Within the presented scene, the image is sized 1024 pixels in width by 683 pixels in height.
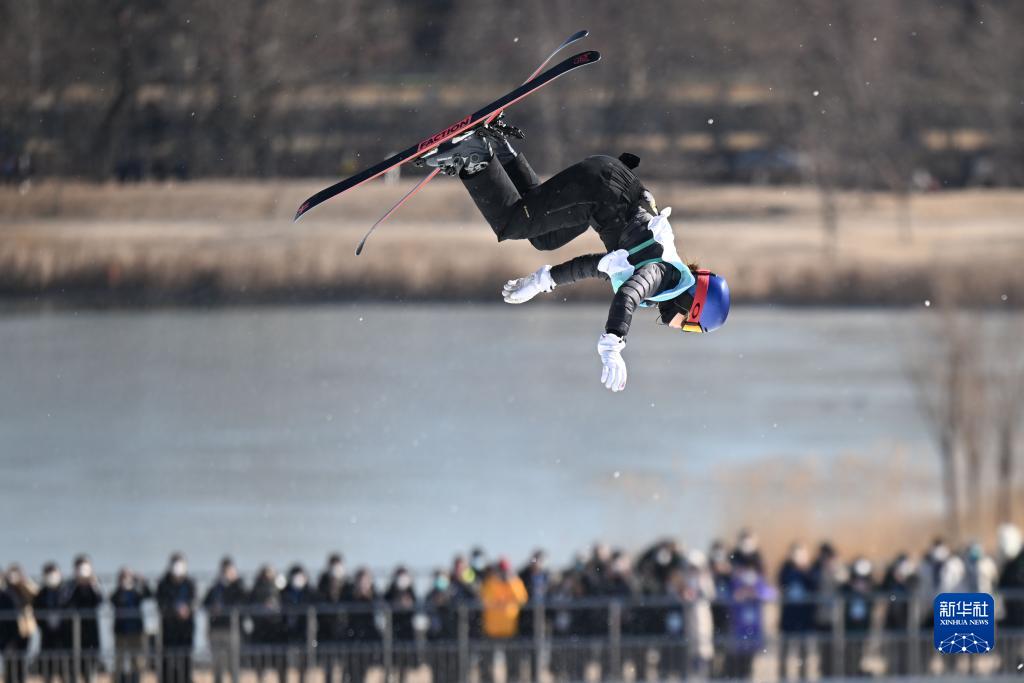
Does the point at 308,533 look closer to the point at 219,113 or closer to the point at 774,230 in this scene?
the point at 219,113

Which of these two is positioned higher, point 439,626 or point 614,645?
point 439,626

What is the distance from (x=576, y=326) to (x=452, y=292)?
1.31 meters

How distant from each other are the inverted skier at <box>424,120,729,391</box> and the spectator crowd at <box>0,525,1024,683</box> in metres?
5.08

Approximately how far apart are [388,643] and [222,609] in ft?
3.64

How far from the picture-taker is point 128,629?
10742 millimetres

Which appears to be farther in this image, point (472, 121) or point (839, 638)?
point (839, 638)

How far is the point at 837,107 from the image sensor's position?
16938 millimetres

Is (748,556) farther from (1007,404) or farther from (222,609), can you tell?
(1007,404)

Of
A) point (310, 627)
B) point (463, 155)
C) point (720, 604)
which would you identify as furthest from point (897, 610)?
point (463, 155)

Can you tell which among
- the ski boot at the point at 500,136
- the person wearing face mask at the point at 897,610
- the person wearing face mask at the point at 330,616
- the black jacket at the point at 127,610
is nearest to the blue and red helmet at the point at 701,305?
the ski boot at the point at 500,136

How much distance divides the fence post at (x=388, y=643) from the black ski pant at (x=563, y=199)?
527 cm

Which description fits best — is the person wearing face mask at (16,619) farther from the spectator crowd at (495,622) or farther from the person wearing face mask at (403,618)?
the person wearing face mask at (403,618)

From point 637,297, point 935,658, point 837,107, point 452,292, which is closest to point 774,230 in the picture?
point 837,107
